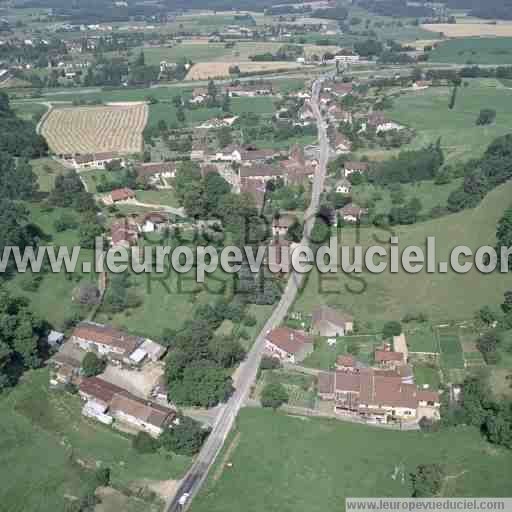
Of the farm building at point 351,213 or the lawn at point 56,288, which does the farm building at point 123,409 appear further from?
the farm building at point 351,213

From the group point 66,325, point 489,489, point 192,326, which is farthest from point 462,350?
point 66,325

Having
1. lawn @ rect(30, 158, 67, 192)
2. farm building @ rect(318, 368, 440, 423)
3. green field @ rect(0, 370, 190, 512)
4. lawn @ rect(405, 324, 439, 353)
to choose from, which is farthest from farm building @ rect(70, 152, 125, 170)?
farm building @ rect(318, 368, 440, 423)

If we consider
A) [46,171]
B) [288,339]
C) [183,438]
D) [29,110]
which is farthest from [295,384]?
[29,110]

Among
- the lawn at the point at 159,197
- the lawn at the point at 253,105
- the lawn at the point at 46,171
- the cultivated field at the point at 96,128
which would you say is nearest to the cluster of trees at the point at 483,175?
the lawn at the point at 159,197

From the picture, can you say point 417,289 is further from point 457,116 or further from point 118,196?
point 457,116

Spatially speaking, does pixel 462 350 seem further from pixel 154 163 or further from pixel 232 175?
pixel 154 163

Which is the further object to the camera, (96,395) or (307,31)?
(307,31)
